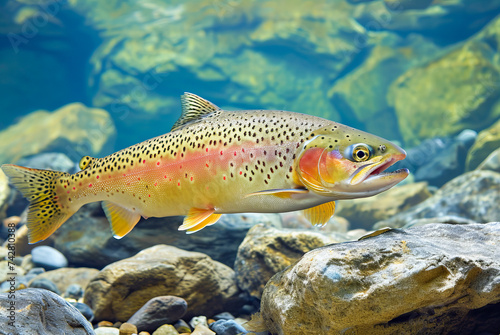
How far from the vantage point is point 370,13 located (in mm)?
23594

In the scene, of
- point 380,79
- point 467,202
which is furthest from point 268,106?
point 467,202

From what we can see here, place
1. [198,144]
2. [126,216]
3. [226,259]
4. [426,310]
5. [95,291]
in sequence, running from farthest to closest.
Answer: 1. [226,259]
2. [95,291]
3. [126,216]
4. [198,144]
5. [426,310]

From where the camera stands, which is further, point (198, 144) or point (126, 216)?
point (126, 216)

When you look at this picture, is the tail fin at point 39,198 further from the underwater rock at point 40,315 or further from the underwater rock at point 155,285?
the underwater rock at point 155,285

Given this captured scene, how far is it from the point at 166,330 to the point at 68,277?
223 cm

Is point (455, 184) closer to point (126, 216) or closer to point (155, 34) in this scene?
point (126, 216)

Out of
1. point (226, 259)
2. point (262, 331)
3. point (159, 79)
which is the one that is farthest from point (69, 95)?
point (262, 331)

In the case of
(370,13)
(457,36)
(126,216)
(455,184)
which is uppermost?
(370,13)

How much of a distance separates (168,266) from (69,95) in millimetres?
32617

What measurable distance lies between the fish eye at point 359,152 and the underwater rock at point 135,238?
2.96 metres

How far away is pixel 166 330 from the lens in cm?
287

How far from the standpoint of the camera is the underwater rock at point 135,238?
183 inches

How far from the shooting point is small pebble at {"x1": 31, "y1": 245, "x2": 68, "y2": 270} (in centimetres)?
483

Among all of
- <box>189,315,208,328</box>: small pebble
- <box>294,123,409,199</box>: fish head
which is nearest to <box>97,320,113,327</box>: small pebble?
<box>189,315,208,328</box>: small pebble
